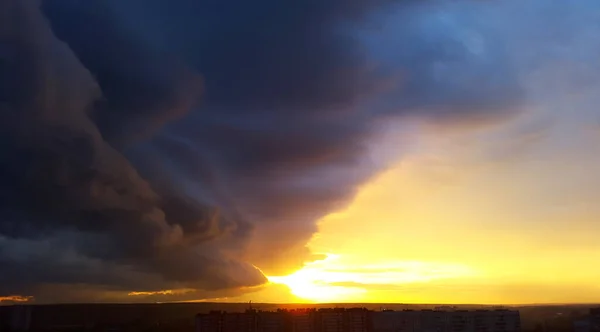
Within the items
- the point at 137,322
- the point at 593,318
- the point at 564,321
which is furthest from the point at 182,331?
the point at 564,321

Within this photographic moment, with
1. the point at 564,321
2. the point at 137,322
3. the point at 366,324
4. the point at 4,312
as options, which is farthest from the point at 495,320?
the point at 4,312

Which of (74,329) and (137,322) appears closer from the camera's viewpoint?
(74,329)

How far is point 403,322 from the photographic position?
349ft

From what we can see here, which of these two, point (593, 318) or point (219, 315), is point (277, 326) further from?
point (593, 318)

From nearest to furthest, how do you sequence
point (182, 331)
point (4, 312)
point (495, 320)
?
1. point (495, 320)
2. point (182, 331)
3. point (4, 312)

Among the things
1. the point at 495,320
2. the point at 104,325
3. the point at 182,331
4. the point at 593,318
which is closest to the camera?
the point at 495,320

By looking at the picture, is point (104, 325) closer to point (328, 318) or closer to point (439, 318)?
point (328, 318)

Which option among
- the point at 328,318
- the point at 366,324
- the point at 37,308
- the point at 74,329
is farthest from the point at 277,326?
the point at 37,308

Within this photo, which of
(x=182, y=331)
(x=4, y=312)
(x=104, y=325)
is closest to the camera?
(x=182, y=331)

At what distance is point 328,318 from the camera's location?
319 ft

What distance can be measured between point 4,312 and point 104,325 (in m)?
24.2

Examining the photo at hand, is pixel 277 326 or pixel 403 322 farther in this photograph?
pixel 403 322

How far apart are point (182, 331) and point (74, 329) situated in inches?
1377

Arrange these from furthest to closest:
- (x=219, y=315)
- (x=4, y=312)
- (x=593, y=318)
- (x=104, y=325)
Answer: (x=104, y=325), (x=4, y=312), (x=593, y=318), (x=219, y=315)
